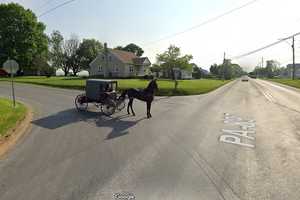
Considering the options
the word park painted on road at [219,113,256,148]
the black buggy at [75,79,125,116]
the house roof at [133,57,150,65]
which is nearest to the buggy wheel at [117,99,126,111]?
the black buggy at [75,79,125,116]

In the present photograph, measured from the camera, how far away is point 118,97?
1408cm

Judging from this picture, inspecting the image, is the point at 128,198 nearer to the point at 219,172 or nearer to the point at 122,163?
the point at 122,163

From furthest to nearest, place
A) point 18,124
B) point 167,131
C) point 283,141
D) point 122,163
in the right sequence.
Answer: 1. point 18,124
2. point 167,131
3. point 283,141
4. point 122,163

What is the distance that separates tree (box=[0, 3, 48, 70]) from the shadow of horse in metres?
48.7

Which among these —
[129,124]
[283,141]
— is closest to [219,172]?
[283,141]

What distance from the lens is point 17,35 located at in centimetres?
5597

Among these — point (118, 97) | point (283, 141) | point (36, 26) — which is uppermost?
point (36, 26)

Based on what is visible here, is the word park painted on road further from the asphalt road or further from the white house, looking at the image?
the white house

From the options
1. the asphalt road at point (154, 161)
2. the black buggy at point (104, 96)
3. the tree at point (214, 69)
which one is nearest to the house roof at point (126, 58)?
the black buggy at point (104, 96)

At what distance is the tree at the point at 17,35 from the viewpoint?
180ft

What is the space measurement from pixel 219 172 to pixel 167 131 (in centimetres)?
414

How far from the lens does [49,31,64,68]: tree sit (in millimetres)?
90863

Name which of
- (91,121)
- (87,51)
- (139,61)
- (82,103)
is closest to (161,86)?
(82,103)

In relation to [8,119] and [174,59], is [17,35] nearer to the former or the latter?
[174,59]
